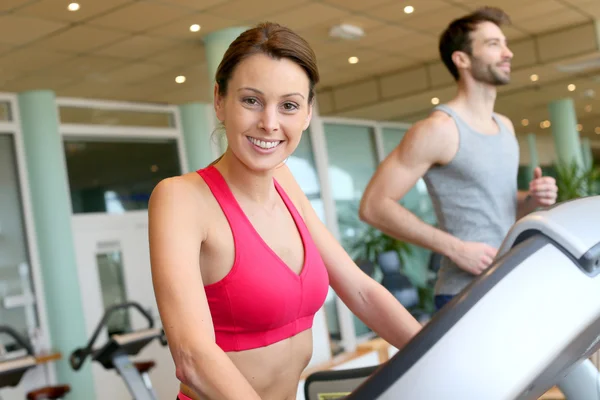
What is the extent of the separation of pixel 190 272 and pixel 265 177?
11.2 inches

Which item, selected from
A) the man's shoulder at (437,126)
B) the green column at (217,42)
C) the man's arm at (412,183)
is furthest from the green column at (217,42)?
the man's shoulder at (437,126)

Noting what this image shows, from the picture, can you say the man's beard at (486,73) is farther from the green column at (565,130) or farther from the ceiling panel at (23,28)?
the green column at (565,130)

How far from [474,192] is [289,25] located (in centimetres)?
418

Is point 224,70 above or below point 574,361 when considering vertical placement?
above

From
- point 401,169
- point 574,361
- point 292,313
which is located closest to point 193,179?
point 292,313

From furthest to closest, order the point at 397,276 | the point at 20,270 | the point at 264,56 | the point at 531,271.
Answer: the point at 397,276, the point at 20,270, the point at 264,56, the point at 531,271

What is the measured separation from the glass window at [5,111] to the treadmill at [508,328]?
6.25 metres

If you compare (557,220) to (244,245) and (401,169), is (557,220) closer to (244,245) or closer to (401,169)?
(244,245)

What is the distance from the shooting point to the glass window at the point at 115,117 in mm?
A: 6832

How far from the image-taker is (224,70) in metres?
1.14

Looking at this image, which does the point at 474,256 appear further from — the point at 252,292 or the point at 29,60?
the point at 29,60

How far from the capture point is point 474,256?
1908 millimetres

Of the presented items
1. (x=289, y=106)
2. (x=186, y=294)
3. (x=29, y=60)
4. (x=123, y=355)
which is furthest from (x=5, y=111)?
(x=186, y=294)

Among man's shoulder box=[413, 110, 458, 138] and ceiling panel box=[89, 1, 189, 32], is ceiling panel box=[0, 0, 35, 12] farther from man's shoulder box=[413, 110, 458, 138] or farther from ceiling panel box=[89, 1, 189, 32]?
man's shoulder box=[413, 110, 458, 138]
